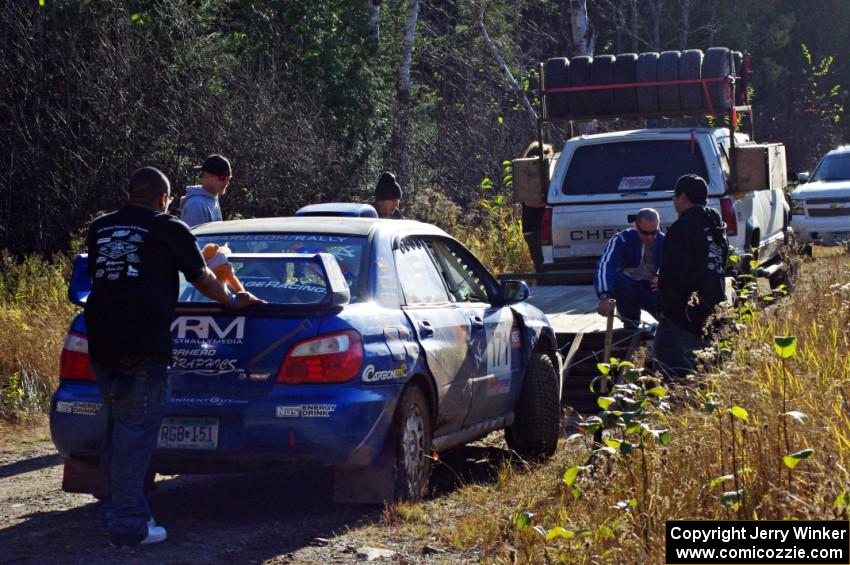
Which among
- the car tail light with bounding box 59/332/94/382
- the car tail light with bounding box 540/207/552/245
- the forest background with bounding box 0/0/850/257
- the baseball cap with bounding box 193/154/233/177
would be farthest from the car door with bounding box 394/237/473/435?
the forest background with bounding box 0/0/850/257

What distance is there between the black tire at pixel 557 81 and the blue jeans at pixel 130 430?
9.73 metres

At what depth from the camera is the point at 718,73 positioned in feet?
49.8

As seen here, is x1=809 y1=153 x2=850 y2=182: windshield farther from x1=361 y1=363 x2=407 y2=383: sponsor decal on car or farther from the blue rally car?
x1=361 y1=363 x2=407 y2=383: sponsor decal on car

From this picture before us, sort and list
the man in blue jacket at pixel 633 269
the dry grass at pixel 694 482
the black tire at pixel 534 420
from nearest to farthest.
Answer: the dry grass at pixel 694 482, the black tire at pixel 534 420, the man in blue jacket at pixel 633 269

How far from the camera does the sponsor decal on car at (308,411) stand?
6.82 meters

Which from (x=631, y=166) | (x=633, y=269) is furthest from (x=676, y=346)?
(x=631, y=166)

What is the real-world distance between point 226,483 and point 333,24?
55.9ft

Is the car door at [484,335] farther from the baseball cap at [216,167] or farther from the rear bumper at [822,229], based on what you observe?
the rear bumper at [822,229]

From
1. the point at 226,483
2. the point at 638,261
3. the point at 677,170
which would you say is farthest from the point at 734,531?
the point at 677,170

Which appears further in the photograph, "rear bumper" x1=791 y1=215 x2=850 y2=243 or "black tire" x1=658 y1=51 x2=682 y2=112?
"rear bumper" x1=791 y1=215 x2=850 y2=243

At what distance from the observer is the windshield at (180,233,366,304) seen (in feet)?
23.7

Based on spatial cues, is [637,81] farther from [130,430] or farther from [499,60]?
[130,430]

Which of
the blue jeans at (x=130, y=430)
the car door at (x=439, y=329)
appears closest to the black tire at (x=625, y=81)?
the car door at (x=439, y=329)

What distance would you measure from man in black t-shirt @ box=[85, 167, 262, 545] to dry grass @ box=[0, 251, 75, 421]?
456cm
